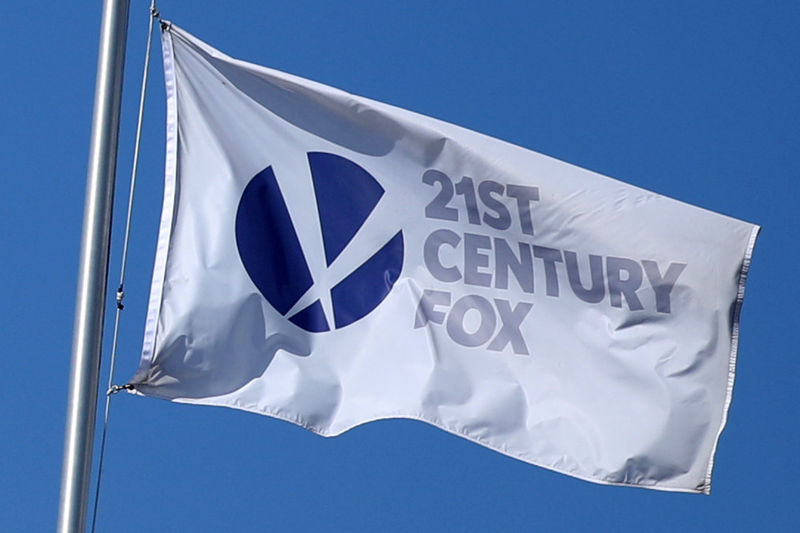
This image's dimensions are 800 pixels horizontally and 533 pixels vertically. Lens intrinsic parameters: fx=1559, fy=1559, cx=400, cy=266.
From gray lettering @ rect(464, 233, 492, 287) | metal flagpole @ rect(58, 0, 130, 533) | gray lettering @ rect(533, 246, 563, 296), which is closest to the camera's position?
metal flagpole @ rect(58, 0, 130, 533)

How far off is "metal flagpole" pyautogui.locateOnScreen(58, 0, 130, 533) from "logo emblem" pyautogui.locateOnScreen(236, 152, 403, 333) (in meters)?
1.69

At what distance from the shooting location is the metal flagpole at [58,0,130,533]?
9.09 meters

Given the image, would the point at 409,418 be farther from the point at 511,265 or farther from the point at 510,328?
the point at 511,265

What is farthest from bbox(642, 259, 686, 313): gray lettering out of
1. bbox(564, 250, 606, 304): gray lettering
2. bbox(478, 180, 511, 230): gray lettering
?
bbox(478, 180, 511, 230): gray lettering

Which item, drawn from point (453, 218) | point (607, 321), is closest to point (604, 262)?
point (607, 321)

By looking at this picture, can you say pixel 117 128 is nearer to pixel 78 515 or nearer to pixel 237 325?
pixel 237 325

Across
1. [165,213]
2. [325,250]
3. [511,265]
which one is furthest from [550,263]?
[165,213]

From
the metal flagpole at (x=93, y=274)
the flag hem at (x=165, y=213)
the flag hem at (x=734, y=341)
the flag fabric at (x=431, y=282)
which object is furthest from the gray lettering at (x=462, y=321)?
the metal flagpole at (x=93, y=274)

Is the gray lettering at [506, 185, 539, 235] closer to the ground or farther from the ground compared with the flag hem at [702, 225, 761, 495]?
farther from the ground

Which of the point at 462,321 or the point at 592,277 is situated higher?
the point at 592,277

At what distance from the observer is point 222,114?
11797 mm

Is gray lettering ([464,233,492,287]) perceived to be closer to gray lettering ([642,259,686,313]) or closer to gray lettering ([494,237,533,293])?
gray lettering ([494,237,533,293])

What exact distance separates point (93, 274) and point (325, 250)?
2.62 m

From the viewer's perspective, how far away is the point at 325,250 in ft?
38.8
